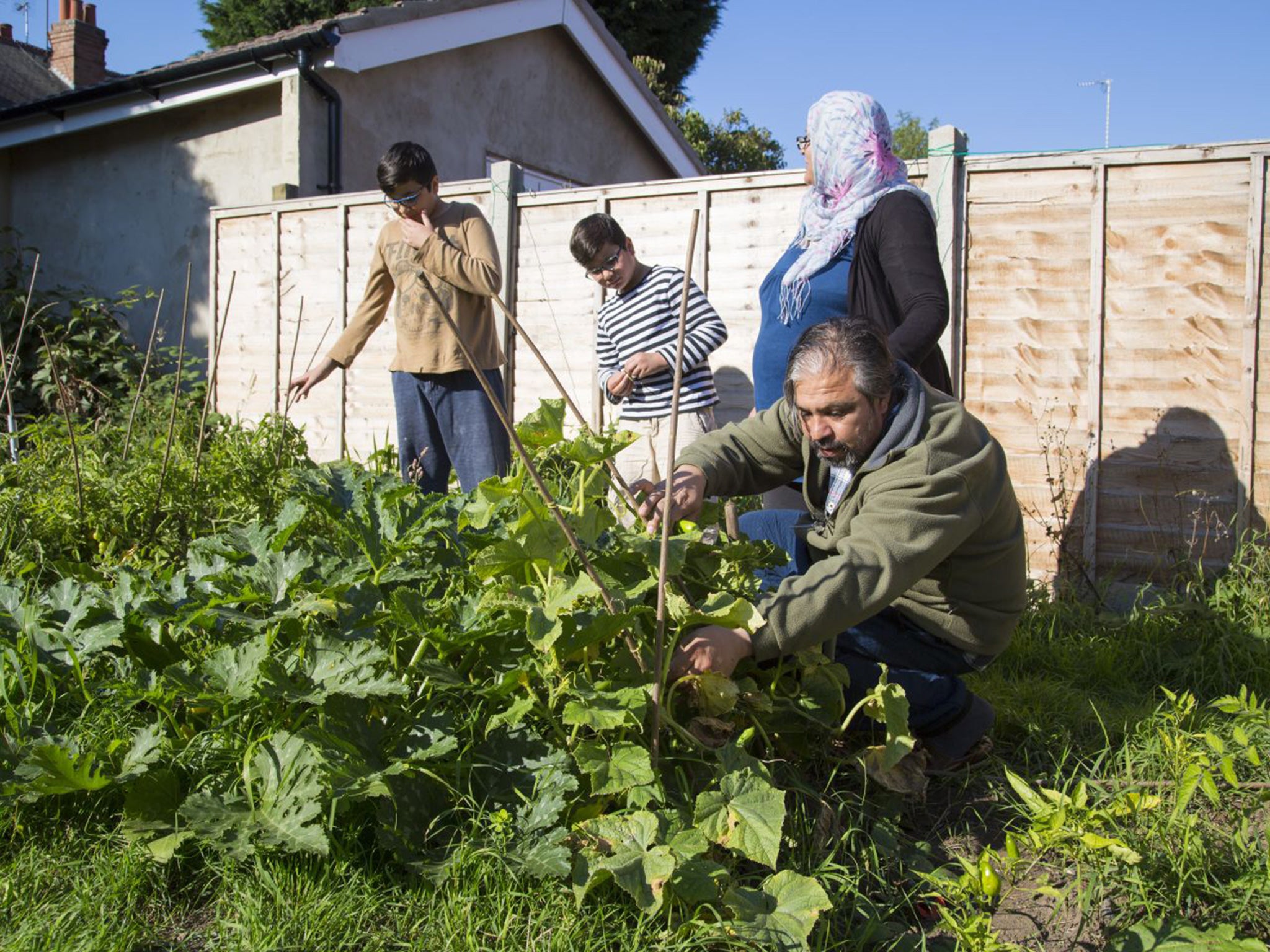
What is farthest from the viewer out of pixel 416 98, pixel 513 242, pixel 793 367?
pixel 416 98

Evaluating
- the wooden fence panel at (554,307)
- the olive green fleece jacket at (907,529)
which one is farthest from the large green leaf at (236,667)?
the wooden fence panel at (554,307)

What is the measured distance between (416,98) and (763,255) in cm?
601

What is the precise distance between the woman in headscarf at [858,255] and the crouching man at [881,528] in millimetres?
514

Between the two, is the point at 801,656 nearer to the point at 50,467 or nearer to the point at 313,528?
the point at 313,528

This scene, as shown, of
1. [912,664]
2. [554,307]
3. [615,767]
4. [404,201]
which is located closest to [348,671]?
[615,767]

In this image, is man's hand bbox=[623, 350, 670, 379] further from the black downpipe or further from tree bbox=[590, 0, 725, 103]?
tree bbox=[590, 0, 725, 103]

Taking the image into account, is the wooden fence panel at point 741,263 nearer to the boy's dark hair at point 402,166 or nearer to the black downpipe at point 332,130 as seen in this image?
the boy's dark hair at point 402,166

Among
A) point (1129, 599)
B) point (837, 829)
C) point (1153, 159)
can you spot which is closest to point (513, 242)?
point (1153, 159)

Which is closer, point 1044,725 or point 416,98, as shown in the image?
point 1044,725

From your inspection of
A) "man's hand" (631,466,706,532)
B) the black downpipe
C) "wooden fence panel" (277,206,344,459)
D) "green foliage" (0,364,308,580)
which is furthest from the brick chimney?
"man's hand" (631,466,706,532)

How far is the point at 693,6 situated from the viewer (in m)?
20.9

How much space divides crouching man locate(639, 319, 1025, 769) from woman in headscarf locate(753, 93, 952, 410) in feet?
1.69

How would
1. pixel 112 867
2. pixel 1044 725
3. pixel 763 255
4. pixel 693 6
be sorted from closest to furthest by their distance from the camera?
1. pixel 112 867
2. pixel 1044 725
3. pixel 763 255
4. pixel 693 6

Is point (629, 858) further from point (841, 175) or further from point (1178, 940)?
point (841, 175)
